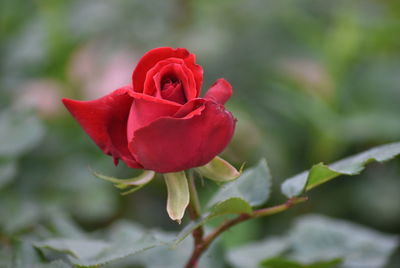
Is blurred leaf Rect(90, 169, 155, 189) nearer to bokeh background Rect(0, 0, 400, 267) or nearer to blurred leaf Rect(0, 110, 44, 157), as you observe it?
blurred leaf Rect(0, 110, 44, 157)

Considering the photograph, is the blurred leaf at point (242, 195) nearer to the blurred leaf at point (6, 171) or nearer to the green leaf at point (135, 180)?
the green leaf at point (135, 180)

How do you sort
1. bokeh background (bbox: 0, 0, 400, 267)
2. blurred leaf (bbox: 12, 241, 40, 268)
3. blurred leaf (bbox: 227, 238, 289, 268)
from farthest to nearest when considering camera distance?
bokeh background (bbox: 0, 0, 400, 267) → blurred leaf (bbox: 227, 238, 289, 268) → blurred leaf (bbox: 12, 241, 40, 268)

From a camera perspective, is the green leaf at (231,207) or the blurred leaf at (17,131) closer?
the green leaf at (231,207)

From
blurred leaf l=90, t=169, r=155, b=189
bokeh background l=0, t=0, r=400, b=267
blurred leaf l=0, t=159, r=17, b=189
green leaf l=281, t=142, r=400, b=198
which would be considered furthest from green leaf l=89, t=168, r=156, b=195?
bokeh background l=0, t=0, r=400, b=267

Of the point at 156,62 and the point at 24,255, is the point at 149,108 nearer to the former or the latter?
the point at 156,62

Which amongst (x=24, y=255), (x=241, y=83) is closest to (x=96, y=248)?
(x=24, y=255)

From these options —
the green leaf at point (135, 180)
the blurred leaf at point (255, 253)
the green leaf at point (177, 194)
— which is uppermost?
the green leaf at point (135, 180)

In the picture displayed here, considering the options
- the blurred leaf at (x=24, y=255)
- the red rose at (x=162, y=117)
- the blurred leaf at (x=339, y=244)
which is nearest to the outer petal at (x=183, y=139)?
the red rose at (x=162, y=117)

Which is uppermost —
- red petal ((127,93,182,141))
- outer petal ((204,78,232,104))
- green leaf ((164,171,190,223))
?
red petal ((127,93,182,141))
